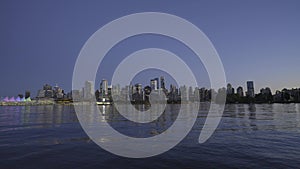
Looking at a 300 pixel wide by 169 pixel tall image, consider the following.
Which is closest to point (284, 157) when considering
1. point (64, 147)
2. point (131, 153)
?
point (131, 153)

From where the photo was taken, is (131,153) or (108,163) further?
(131,153)

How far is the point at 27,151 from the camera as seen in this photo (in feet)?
74.2

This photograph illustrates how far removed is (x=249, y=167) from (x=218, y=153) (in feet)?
14.9

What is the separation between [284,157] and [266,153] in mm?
1653

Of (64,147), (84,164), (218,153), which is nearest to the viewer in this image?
(84,164)

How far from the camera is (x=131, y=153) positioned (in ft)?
70.1

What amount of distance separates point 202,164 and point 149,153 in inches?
222

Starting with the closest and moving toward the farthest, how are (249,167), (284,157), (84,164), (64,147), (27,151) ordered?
(249,167), (84,164), (284,157), (27,151), (64,147)

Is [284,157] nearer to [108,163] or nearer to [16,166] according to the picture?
[108,163]

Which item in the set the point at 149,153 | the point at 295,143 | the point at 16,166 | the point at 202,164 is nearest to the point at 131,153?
the point at 149,153

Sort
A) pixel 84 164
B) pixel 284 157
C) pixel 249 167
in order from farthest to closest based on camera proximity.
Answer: pixel 284 157 < pixel 84 164 < pixel 249 167

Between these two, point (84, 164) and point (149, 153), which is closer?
point (84, 164)

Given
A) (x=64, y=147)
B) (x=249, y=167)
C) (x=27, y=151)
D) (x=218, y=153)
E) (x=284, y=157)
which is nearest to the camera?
(x=249, y=167)

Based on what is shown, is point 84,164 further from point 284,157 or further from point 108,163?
point 284,157
